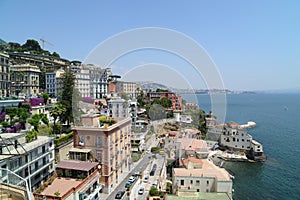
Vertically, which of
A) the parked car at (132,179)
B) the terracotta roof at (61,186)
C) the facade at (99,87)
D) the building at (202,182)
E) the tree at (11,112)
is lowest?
the parked car at (132,179)

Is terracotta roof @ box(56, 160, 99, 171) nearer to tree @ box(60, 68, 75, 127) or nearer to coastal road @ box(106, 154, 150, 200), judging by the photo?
coastal road @ box(106, 154, 150, 200)

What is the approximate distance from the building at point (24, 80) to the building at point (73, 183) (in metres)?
13.1

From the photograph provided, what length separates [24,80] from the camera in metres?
16.8

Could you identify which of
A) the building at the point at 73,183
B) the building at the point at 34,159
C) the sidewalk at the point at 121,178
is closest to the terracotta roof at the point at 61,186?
the building at the point at 73,183

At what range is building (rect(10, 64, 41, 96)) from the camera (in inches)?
642

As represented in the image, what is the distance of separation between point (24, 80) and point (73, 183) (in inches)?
564

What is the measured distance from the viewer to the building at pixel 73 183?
545 cm

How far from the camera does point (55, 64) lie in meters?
24.0

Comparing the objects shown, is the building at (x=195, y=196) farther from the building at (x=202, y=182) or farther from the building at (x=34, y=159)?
the building at (x=34, y=159)

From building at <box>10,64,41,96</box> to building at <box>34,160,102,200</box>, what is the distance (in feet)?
43.0

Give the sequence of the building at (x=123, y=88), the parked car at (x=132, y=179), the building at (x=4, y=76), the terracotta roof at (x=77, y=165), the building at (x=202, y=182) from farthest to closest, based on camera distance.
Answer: the building at (x=123, y=88)
the building at (x=4, y=76)
the parked car at (x=132, y=179)
the building at (x=202, y=182)
the terracotta roof at (x=77, y=165)

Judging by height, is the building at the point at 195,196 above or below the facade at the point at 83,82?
below

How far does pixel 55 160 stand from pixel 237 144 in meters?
13.9

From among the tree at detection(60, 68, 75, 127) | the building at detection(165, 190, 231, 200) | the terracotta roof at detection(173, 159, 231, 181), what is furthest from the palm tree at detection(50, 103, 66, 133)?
the building at detection(165, 190, 231, 200)
